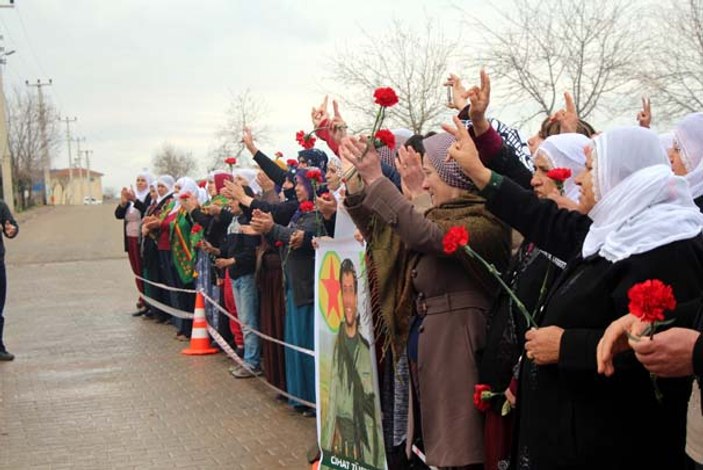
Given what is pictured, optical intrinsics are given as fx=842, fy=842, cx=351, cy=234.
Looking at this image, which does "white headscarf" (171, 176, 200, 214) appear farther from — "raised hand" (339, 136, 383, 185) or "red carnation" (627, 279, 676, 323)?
"red carnation" (627, 279, 676, 323)

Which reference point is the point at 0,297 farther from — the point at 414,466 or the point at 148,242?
the point at 414,466

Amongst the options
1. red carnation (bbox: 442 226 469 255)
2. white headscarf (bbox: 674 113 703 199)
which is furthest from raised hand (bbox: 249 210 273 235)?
red carnation (bbox: 442 226 469 255)

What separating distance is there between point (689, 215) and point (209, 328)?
8.15 meters

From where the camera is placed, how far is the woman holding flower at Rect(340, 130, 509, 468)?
159 inches

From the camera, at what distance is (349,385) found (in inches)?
190

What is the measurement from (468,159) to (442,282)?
36.1 inches

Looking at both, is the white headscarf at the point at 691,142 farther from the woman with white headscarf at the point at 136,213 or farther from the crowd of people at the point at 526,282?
the woman with white headscarf at the point at 136,213

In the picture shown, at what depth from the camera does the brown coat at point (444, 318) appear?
4043 mm

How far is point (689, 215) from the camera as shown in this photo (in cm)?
288

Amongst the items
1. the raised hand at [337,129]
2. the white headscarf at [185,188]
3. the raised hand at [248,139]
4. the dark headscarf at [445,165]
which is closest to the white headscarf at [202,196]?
the white headscarf at [185,188]

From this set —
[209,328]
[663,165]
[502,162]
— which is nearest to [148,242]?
[209,328]

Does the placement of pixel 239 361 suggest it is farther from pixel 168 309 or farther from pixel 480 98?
pixel 480 98

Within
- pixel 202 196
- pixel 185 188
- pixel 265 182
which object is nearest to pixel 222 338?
pixel 265 182

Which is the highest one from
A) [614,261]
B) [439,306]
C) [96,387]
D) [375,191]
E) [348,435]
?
[375,191]
